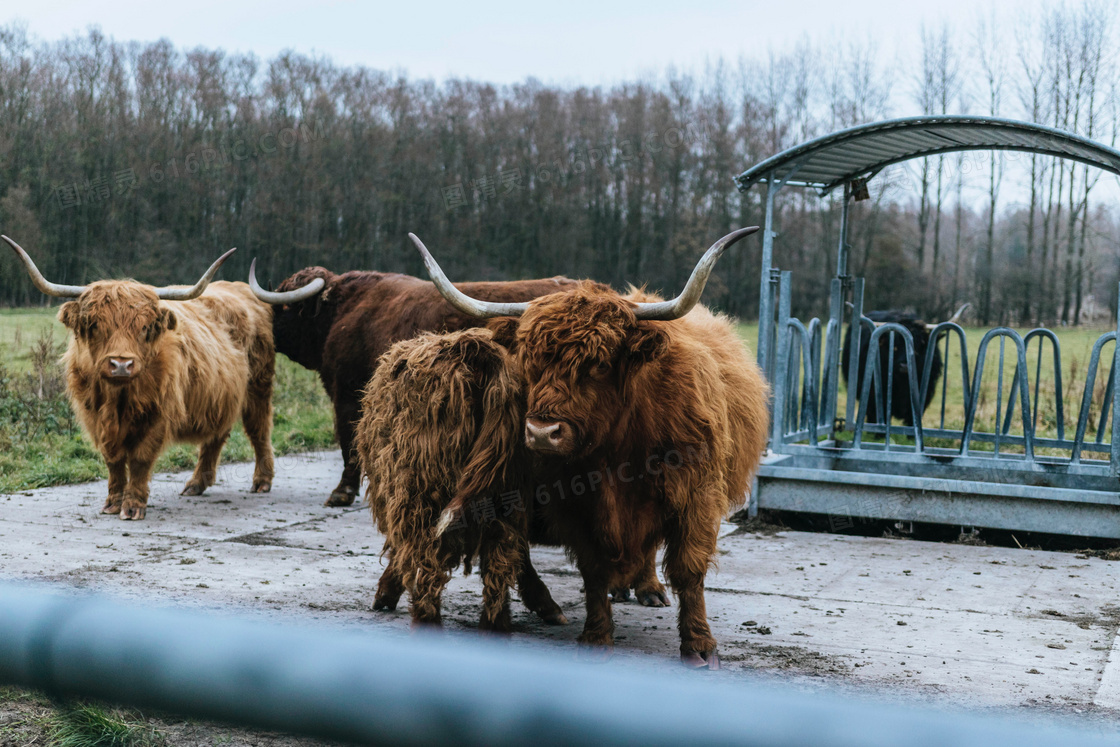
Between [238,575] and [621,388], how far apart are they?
2695 millimetres

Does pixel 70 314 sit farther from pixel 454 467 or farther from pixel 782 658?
pixel 782 658

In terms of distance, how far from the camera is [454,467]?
379 centimetres

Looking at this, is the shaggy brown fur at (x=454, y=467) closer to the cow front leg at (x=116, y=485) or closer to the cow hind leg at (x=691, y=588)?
the cow hind leg at (x=691, y=588)

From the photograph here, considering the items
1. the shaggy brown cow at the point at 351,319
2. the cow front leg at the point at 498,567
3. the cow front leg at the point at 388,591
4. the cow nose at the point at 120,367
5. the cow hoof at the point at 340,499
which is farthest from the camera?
the cow hoof at the point at 340,499

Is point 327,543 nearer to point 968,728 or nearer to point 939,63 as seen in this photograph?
point 968,728

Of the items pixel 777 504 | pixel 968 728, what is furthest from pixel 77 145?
pixel 968 728

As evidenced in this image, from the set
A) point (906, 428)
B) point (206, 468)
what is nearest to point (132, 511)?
point (206, 468)

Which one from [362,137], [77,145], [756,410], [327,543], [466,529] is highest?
[362,137]

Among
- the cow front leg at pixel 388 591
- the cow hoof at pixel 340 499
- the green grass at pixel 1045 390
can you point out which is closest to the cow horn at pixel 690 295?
the cow front leg at pixel 388 591

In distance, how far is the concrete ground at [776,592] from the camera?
13.1ft

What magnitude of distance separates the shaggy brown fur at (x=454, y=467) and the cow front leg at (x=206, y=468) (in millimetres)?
4528

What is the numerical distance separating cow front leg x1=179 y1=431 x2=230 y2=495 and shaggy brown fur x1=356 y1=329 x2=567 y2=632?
4.53m

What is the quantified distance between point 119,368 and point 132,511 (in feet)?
3.29

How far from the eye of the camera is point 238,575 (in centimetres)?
530
